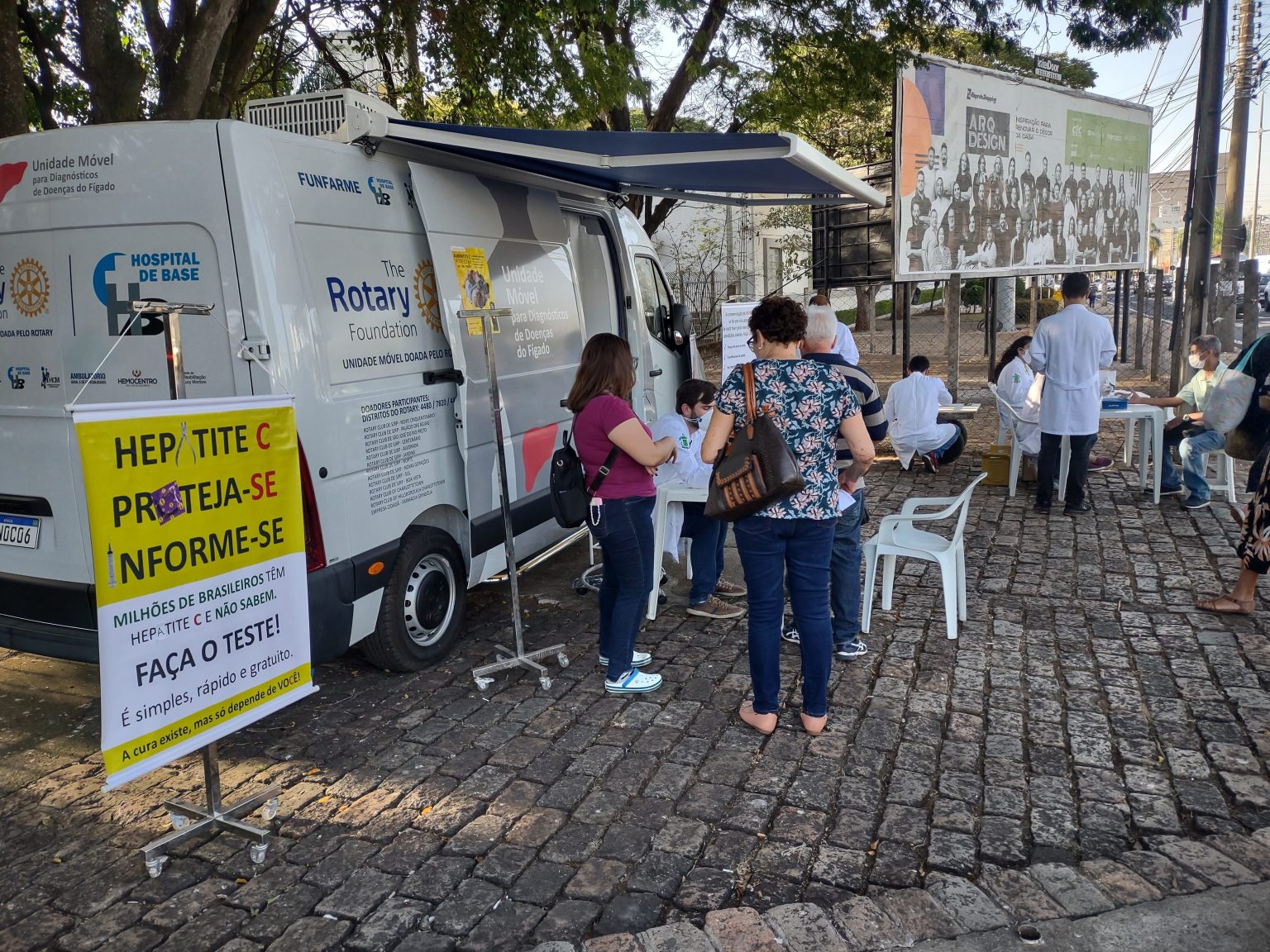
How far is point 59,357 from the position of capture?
3.97 metres

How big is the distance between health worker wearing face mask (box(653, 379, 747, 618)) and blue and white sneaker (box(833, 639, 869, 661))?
0.76 metres

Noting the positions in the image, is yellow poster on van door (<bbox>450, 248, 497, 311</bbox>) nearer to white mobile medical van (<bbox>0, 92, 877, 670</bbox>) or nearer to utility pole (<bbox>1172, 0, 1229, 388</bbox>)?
white mobile medical van (<bbox>0, 92, 877, 670</bbox>)

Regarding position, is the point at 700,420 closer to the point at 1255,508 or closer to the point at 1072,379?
the point at 1255,508

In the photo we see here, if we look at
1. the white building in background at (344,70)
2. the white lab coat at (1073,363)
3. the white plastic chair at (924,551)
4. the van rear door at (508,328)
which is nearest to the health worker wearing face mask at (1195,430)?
the white lab coat at (1073,363)

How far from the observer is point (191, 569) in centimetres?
307

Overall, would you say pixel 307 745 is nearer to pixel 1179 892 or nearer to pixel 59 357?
pixel 59 357

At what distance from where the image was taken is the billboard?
32.6 feet

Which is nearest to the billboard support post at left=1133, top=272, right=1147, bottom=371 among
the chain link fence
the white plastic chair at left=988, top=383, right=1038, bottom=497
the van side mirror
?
the chain link fence

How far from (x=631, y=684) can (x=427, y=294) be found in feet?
6.89

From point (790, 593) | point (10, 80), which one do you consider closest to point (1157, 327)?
point (790, 593)

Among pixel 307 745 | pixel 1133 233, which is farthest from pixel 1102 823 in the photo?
pixel 1133 233

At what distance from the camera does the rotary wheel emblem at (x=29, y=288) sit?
3969mm

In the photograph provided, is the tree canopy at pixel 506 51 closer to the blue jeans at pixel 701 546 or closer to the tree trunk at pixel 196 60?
the tree trunk at pixel 196 60

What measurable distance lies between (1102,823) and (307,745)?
9.94 ft
